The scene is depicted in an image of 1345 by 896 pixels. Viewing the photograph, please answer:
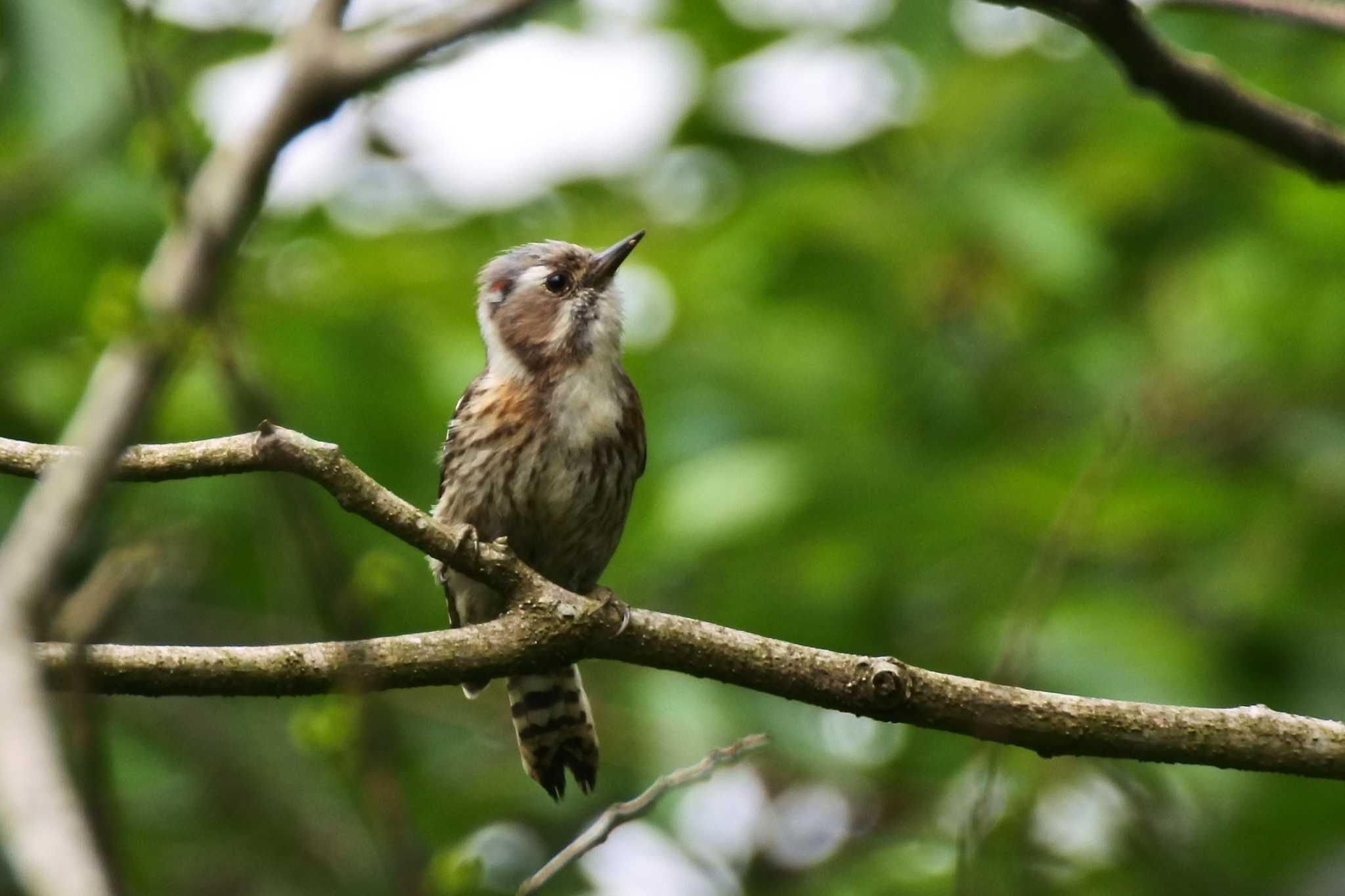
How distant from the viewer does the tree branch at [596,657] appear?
11.6 feet

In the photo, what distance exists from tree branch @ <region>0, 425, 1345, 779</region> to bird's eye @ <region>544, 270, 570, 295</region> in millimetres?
2511

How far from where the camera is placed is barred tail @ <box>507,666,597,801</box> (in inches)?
242

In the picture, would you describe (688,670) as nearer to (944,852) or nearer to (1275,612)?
(944,852)

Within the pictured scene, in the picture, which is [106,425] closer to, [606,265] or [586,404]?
[586,404]

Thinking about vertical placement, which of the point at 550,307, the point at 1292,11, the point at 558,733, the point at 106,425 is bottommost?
the point at 558,733

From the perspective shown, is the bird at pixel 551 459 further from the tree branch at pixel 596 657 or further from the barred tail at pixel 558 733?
the tree branch at pixel 596 657

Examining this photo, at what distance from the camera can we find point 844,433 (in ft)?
21.5

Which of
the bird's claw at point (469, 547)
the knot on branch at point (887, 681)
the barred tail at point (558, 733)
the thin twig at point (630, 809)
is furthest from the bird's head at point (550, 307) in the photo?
the knot on branch at point (887, 681)

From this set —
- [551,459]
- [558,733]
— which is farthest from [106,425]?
[558,733]

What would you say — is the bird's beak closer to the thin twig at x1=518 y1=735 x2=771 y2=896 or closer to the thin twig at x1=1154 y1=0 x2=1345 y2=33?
the thin twig at x1=518 y1=735 x2=771 y2=896

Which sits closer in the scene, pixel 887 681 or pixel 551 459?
pixel 887 681

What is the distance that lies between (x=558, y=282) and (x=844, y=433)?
4.01ft

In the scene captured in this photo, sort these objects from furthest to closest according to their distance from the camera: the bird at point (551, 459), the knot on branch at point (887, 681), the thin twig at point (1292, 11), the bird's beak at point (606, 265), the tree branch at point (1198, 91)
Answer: the bird's beak at point (606, 265) < the bird at point (551, 459) < the knot on branch at point (887, 681) < the tree branch at point (1198, 91) < the thin twig at point (1292, 11)

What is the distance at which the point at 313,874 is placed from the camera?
723 cm
